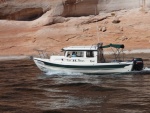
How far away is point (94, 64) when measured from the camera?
27.1 metres

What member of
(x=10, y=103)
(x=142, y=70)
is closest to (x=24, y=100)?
(x=10, y=103)

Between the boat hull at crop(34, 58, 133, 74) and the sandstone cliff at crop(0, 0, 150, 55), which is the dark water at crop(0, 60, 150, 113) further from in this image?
the sandstone cliff at crop(0, 0, 150, 55)

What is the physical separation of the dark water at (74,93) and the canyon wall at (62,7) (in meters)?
25.4

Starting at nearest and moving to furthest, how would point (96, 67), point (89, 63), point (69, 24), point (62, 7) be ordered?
point (96, 67), point (89, 63), point (69, 24), point (62, 7)

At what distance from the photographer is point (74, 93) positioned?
20188 millimetres

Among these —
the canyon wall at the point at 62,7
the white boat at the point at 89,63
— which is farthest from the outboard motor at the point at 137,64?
the canyon wall at the point at 62,7

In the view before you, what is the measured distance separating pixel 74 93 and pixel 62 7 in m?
33.5

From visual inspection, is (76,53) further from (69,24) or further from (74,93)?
(69,24)

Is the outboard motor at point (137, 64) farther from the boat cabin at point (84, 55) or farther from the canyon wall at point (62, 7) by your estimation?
the canyon wall at point (62, 7)

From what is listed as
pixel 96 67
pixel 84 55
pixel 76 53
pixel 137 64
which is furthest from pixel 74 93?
pixel 137 64

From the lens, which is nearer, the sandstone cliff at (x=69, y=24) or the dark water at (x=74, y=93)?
the dark water at (x=74, y=93)

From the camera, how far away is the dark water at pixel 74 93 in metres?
16.7

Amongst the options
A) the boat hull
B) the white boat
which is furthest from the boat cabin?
the boat hull

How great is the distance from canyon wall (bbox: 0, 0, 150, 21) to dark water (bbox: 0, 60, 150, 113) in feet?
83.3
